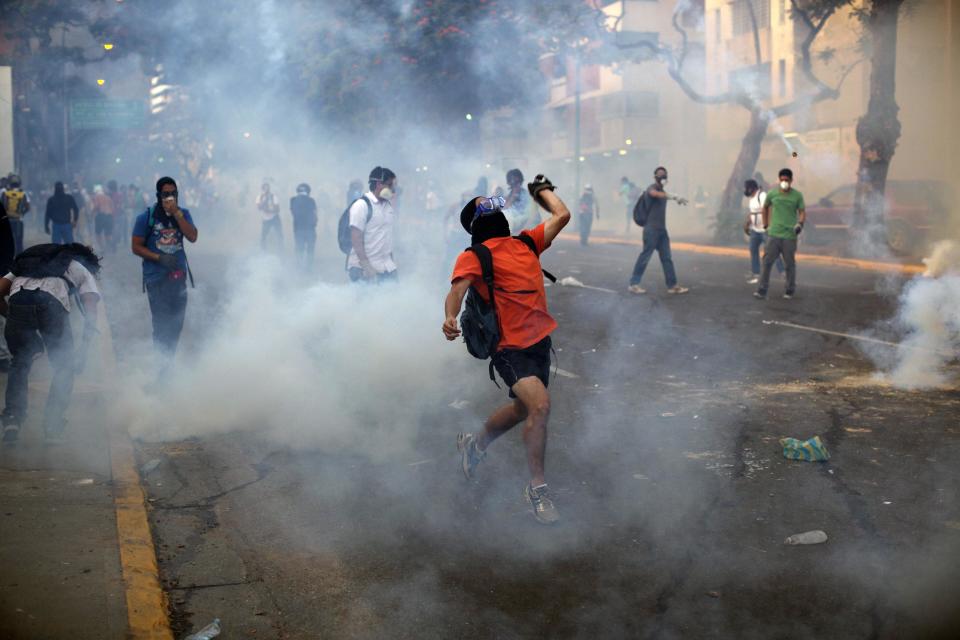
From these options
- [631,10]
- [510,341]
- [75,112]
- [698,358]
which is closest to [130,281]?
[698,358]

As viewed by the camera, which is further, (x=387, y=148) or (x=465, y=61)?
(x=387, y=148)

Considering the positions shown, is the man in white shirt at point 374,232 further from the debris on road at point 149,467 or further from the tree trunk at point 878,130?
the tree trunk at point 878,130

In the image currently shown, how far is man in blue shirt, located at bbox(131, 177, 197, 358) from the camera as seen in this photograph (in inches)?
300

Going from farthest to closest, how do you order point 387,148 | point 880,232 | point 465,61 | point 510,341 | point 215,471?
point 387,148 < point 880,232 < point 465,61 < point 215,471 < point 510,341

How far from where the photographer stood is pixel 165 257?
7.62 metres

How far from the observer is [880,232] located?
69.1 ft

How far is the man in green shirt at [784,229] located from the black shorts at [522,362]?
28.6ft

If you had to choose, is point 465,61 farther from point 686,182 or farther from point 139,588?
point 686,182

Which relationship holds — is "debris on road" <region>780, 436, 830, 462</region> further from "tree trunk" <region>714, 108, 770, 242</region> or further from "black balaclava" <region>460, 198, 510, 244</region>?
"tree trunk" <region>714, 108, 770, 242</region>

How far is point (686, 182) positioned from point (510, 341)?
41830 millimetres

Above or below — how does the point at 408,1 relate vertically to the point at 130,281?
above

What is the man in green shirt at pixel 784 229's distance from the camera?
13.2 metres

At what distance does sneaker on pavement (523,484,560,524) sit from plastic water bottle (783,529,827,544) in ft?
3.30

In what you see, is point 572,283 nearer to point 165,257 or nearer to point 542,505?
point 165,257
